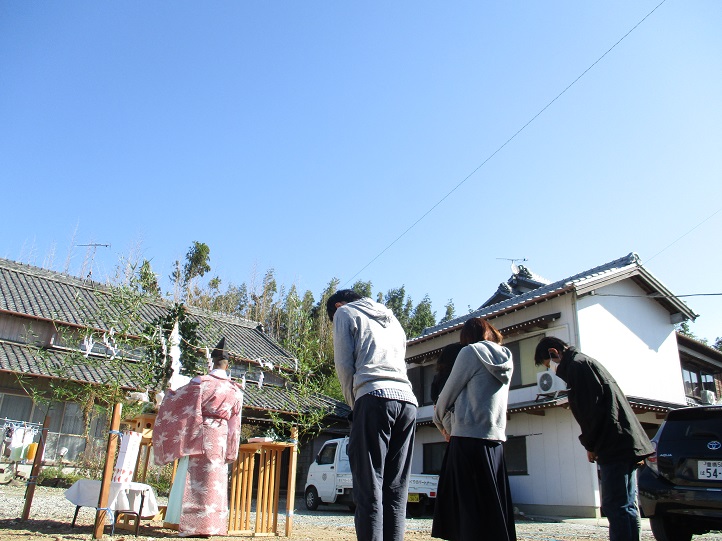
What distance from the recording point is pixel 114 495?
458cm

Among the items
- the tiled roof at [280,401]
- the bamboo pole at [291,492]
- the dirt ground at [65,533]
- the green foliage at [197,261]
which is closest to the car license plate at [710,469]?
→ the dirt ground at [65,533]

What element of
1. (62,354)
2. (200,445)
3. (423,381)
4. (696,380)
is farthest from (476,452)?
(696,380)

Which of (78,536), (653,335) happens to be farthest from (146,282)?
(653,335)

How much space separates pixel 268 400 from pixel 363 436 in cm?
1631

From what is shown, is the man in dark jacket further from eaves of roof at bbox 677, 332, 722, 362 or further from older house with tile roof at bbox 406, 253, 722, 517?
eaves of roof at bbox 677, 332, 722, 362

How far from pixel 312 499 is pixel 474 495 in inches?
490

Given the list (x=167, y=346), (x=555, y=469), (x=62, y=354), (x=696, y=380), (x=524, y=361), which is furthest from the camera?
(x=696, y=380)

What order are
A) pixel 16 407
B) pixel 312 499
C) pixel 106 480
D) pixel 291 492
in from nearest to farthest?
pixel 106 480 < pixel 291 492 < pixel 312 499 < pixel 16 407

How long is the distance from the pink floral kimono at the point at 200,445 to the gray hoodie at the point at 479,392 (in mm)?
2526

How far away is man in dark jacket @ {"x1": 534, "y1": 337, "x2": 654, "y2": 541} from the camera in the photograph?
130 inches

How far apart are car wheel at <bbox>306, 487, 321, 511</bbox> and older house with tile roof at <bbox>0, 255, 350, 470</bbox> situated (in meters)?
2.02

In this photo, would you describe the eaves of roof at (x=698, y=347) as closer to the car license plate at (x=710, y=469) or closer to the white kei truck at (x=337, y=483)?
the white kei truck at (x=337, y=483)

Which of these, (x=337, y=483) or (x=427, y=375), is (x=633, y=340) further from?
(x=337, y=483)

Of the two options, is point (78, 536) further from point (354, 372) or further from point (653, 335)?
point (653, 335)
